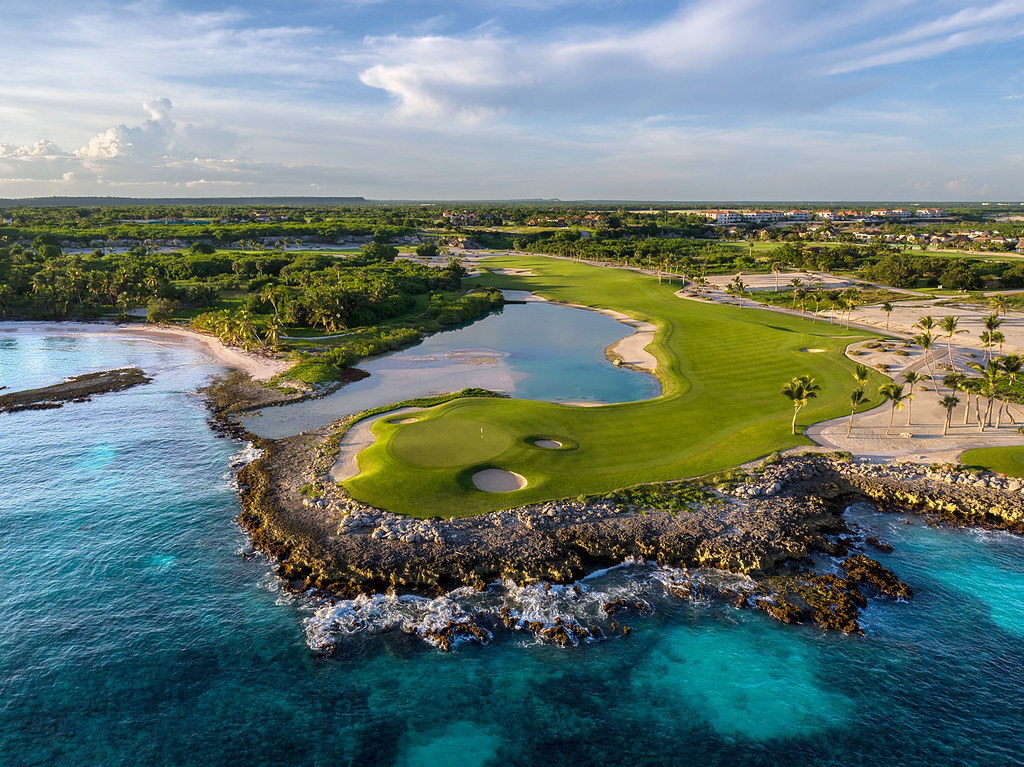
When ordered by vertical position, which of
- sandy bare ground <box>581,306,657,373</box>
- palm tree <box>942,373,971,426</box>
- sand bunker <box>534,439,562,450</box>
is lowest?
sand bunker <box>534,439,562,450</box>

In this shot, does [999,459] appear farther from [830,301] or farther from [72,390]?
[72,390]

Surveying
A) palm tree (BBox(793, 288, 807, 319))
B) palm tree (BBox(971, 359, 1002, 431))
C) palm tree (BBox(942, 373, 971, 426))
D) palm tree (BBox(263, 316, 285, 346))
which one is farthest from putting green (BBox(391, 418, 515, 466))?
palm tree (BBox(793, 288, 807, 319))

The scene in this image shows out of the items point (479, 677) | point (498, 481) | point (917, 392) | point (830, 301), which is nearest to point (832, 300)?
point (830, 301)

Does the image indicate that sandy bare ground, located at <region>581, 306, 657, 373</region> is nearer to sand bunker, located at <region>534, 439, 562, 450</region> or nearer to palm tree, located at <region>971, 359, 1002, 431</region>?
sand bunker, located at <region>534, 439, 562, 450</region>

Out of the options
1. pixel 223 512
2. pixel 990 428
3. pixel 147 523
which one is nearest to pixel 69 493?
pixel 147 523

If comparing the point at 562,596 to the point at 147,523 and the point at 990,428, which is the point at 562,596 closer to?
the point at 147,523

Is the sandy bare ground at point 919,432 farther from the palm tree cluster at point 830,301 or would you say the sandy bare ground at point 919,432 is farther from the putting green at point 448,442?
the palm tree cluster at point 830,301

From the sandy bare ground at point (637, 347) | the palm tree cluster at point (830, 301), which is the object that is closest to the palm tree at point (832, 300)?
the palm tree cluster at point (830, 301)
